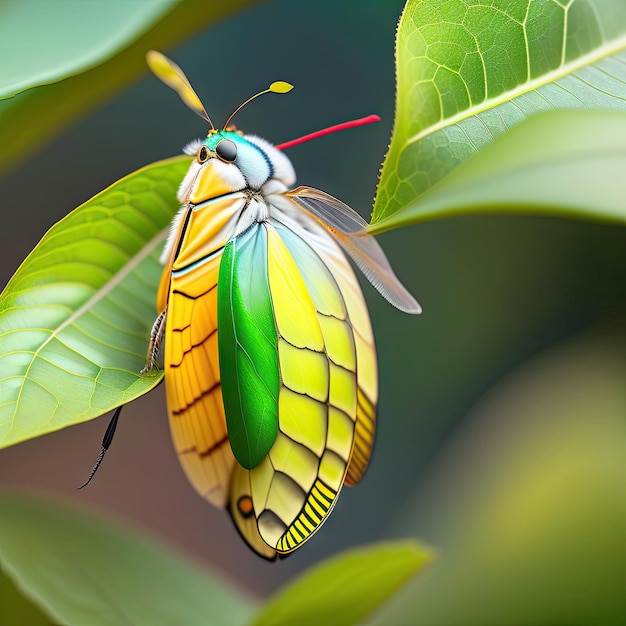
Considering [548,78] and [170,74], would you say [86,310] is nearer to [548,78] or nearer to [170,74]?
[170,74]

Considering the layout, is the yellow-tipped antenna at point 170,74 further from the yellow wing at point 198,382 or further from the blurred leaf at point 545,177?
the blurred leaf at point 545,177

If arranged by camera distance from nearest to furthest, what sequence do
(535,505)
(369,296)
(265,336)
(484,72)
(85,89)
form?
(484,72) < (265,336) < (85,89) < (535,505) < (369,296)

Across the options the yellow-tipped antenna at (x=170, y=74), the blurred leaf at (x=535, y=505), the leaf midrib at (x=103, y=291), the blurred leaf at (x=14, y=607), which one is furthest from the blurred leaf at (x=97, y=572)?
the yellow-tipped antenna at (x=170, y=74)

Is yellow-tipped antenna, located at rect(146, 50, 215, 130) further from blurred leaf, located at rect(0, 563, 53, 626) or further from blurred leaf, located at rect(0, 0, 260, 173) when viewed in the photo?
blurred leaf, located at rect(0, 563, 53, 626)

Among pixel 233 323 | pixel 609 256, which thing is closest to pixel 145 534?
pixel 233 323

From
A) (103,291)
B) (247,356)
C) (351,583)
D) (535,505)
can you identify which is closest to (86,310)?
(103,291)

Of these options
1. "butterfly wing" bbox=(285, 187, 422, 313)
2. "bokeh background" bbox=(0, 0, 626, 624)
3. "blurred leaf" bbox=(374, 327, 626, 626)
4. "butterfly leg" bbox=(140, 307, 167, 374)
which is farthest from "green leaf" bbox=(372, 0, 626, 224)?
"bokeh background" bbox=(0, 0, 626, 624)

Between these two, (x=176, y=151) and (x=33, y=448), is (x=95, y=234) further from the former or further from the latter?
(x=33, y=448)
